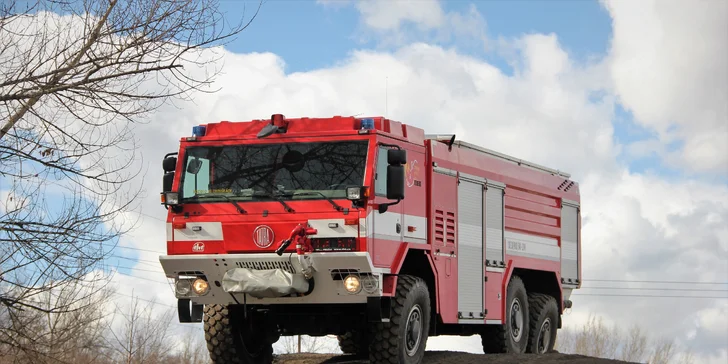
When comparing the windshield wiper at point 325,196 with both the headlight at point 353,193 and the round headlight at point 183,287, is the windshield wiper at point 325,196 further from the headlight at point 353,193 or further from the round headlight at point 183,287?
the round headlight at point 183,287

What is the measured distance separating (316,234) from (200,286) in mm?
1867

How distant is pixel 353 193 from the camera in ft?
44.2

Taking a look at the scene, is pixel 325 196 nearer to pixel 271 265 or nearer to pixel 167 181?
pixel 271 265

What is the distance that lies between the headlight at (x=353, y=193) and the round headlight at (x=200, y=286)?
7.78ft

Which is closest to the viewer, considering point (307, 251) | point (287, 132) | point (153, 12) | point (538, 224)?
point (153, 12)

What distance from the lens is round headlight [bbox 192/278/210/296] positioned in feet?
47.1

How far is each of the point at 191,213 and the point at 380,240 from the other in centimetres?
251

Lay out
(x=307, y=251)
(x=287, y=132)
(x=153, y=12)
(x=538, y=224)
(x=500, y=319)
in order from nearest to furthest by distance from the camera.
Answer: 1. (x=153, y=12)
2. (x=307, y=251)
3. (x=287, y=132)
4. (x=500, y=319)
5. (x=538, y=224)

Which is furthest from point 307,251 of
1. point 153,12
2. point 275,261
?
point 153,12

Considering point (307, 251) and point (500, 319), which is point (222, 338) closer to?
point (307, 251)

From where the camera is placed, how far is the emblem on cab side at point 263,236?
45.4 ft

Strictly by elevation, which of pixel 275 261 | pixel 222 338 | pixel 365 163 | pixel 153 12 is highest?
pixel 153 12

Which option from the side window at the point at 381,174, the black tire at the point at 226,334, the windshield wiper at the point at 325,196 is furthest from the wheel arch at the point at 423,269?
the black tire at the point at 226,334

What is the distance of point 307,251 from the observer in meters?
13.6
